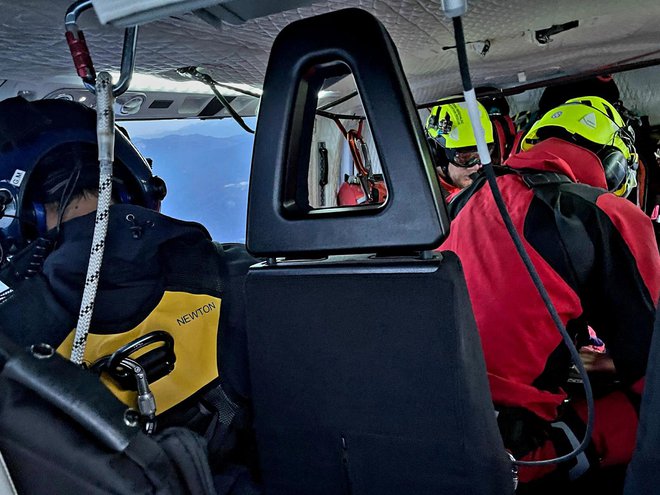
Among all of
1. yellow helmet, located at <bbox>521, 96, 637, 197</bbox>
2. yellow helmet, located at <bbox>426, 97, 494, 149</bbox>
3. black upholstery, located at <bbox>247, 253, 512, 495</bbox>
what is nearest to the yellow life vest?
black upholstery, located at <bbox>247, 253, 512, 495</bbox>

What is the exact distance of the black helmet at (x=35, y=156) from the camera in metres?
1.22

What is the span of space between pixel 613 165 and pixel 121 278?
1661mm

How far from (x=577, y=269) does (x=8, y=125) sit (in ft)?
4.52

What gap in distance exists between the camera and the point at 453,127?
2.68 metres

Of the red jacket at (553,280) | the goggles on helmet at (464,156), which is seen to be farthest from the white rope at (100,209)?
the goggles on helmet at (464,156)

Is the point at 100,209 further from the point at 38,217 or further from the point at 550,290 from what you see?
the point at 550,290

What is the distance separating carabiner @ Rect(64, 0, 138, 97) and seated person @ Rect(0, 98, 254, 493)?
0.92 feet

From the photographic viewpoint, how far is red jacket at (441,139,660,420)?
1.31 m

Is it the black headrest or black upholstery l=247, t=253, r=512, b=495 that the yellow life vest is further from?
the black headrest

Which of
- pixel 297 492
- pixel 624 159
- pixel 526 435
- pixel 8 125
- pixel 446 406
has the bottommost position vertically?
pixel 526 435

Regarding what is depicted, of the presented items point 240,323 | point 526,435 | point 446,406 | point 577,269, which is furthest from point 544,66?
point 446,406

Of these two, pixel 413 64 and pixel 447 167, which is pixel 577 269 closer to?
pixel 413 64

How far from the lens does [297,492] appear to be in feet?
3.28

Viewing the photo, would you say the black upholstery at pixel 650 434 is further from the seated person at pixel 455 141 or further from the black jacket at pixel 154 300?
the seated person at pixel 455 141
